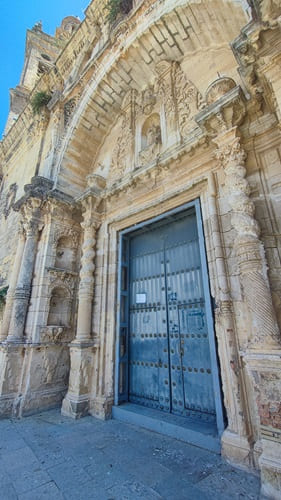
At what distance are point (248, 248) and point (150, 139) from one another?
2.99m

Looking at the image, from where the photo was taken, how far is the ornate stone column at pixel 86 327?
345 cm

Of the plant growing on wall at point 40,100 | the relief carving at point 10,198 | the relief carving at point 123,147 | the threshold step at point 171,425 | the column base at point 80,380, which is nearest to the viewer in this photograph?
the threshold step at point 171,425

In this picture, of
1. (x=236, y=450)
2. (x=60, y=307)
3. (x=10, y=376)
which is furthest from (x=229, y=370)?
(x=10, y=376)

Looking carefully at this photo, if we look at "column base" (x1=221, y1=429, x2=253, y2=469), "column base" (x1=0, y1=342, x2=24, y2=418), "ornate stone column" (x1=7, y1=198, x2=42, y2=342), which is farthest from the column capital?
"column base" (x1=0, y1=342, x2=24, y2=418)

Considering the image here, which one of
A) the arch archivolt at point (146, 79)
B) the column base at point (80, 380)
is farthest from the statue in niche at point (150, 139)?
the column base at point (80, 380)

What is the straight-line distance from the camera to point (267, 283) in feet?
6.70

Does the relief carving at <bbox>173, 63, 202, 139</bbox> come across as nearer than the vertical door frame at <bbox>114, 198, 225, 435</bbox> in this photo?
No

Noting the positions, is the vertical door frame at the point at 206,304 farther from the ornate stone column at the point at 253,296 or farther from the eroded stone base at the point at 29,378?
the eroded stone base at the point at 29,378

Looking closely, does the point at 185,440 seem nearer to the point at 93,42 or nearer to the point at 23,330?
the point at 23,330

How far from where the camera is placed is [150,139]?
4.23 m

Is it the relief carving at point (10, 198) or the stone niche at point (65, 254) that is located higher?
the relief carving at point (10, 198)

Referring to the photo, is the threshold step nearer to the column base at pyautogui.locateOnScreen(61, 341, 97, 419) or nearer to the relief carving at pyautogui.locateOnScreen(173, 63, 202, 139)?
the column base at pyautogui.locateOnScreen(61, 341, 97, 419)

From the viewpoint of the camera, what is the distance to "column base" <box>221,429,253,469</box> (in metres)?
1.92

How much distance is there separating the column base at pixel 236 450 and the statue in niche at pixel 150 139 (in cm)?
376
